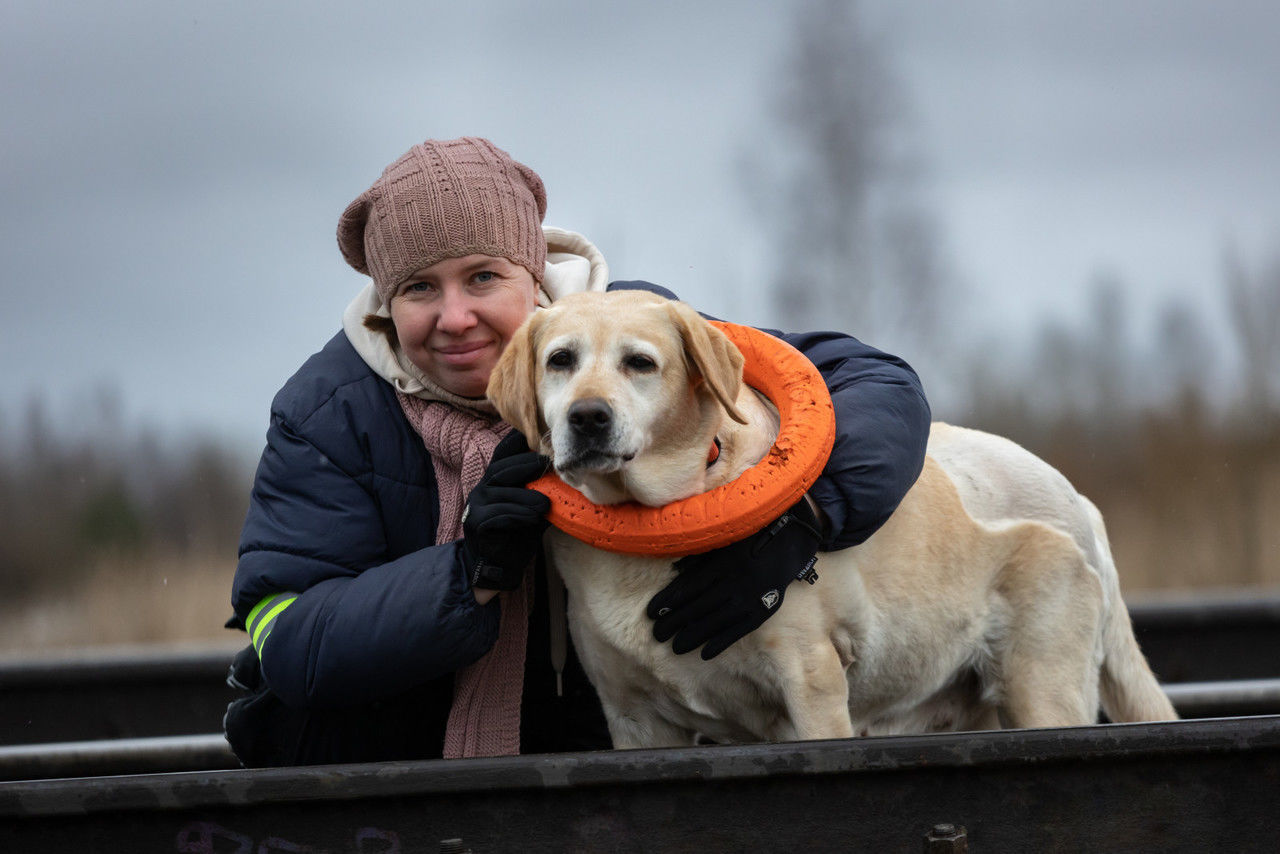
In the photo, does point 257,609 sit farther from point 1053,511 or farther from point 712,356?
point 1053,511

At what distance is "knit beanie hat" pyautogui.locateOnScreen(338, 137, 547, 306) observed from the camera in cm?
231

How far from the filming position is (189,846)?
62.0 inches

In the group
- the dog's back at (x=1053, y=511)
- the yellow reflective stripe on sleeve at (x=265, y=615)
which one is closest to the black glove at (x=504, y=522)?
the yellow reflective stripe on sleeve at (x=265, y=615)

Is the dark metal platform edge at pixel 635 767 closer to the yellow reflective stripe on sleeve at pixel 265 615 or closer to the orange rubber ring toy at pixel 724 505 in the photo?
the orange rubber ring toy at pixel 724 505

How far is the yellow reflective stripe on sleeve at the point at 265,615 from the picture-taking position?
226cm

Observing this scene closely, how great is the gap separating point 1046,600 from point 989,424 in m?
3.70

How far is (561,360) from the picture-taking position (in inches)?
85.9

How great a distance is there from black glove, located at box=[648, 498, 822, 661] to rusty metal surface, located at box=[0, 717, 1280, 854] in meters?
0.58

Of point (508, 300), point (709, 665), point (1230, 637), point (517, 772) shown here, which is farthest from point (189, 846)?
point (1230, 637)

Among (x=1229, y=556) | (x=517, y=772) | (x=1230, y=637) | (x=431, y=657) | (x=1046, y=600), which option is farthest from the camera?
(x=1229, y=556)

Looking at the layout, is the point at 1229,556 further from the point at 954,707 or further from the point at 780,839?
the point at 780,839

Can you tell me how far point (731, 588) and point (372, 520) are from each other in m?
0.78

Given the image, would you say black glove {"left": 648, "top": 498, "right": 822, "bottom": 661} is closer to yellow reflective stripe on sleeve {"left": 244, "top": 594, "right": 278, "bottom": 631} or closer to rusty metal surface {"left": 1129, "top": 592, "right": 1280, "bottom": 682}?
yellow reflective stripe on sleeve {"left": 244, "top": 594, "right": 278, "bottom": 631}

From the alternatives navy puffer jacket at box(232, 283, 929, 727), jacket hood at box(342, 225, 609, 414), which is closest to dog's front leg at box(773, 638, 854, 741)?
navy puffer jacket at box(232, 283, 929, 727)
